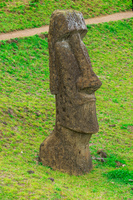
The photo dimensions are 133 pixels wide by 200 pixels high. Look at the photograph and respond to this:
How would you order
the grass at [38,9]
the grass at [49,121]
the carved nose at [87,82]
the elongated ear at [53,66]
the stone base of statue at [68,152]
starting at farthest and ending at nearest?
1. the grass at [38,9]
2. the stone base of statue at [68,152]
3. the elongated ear at [53,66]
4. the carved nose at [87,82]
5. the grass at [49,121]

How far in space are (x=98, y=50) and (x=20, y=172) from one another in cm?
1537

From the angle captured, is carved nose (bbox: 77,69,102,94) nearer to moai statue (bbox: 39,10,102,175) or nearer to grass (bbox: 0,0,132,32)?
moai statue (bbox: 39,10,102,175)

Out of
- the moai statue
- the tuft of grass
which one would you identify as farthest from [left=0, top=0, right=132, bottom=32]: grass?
the tuft of grass

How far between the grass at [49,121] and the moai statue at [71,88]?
0.58m

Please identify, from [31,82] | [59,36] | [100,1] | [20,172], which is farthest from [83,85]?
[100,1]

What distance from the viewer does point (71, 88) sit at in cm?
856

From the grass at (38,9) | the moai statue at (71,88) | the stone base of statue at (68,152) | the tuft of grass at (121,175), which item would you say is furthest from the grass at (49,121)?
the grass at (38,9)

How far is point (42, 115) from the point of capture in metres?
13.0

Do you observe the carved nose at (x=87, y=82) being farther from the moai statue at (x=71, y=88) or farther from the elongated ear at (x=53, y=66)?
the elongated ear at (x=53, y=66)

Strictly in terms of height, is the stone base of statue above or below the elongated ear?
below

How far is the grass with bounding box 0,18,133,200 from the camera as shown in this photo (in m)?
7.57

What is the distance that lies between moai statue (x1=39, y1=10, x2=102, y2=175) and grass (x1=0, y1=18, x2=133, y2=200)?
58 cm

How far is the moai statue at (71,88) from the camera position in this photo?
850cm

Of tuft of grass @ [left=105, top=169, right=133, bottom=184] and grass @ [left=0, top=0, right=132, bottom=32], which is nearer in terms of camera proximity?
tuft of grass @ [left=105, top=169, right=133, bottom=184]
